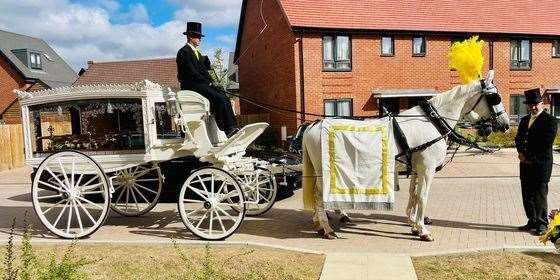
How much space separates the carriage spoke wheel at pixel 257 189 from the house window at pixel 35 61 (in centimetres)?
3728

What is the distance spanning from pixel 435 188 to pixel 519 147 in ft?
14.0

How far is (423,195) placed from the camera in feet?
22.2

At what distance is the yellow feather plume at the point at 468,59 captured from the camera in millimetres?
6782

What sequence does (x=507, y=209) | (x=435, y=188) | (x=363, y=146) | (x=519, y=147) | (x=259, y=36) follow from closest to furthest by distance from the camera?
1. (x=363, y=146)
2. (x=519, y=147)
3. (x=507, y=209)
4. (x=435, y=188)
5. (x=259, y=36)

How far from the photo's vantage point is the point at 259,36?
26.8 meters

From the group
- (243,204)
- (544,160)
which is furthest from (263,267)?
(544,160)

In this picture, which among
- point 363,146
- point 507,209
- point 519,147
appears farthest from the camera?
point 507,209

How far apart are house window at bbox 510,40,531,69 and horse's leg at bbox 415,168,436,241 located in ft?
66.9

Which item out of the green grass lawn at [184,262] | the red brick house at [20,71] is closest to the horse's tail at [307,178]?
the green grass lawn at [184,262]

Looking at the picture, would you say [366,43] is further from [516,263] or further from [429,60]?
[516,263]

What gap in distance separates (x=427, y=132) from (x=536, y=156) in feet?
5.58

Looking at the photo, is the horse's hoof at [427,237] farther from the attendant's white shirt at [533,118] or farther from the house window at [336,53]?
the house window at [336,53]

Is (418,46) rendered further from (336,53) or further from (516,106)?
(516,106)

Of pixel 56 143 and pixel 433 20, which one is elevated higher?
pixel 433 20
